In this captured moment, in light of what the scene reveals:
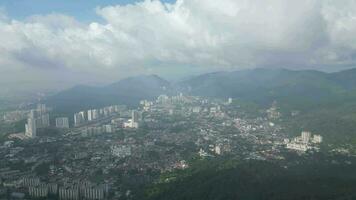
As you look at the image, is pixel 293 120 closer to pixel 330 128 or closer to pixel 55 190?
pixel 330 128

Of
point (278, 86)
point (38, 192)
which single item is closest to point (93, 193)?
point (38, 192)

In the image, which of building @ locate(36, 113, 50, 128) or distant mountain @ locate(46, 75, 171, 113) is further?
distant mountain @ locate(46, 75, 171, 113)

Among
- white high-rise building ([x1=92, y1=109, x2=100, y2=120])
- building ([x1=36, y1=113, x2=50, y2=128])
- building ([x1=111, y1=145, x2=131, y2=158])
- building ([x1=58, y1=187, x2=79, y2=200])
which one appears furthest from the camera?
white high-rise building ([x1=92, y1=109, x2=100, y2=120])

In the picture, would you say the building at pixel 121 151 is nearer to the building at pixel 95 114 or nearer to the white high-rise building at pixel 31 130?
the white high-rise building at pixel 31 130

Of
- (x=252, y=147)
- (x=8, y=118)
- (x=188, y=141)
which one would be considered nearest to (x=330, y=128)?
(x=252, y=147)

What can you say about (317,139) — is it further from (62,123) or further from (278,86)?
(278,86)

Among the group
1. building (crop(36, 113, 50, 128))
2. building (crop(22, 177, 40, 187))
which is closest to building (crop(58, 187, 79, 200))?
building (crop(22, 177, 40, 187))

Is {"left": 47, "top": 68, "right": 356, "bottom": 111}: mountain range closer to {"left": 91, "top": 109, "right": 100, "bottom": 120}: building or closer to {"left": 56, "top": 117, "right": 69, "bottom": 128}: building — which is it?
{"left": 91, "top": 109, "right": 100, "bottom": 120}: building

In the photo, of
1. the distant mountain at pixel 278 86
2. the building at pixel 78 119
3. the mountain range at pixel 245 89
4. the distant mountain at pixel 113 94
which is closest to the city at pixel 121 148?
the building at pixel 78 119

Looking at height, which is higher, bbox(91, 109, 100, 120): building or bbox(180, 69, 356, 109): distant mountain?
bbox(180, 69, 356, 109): distant mountain
